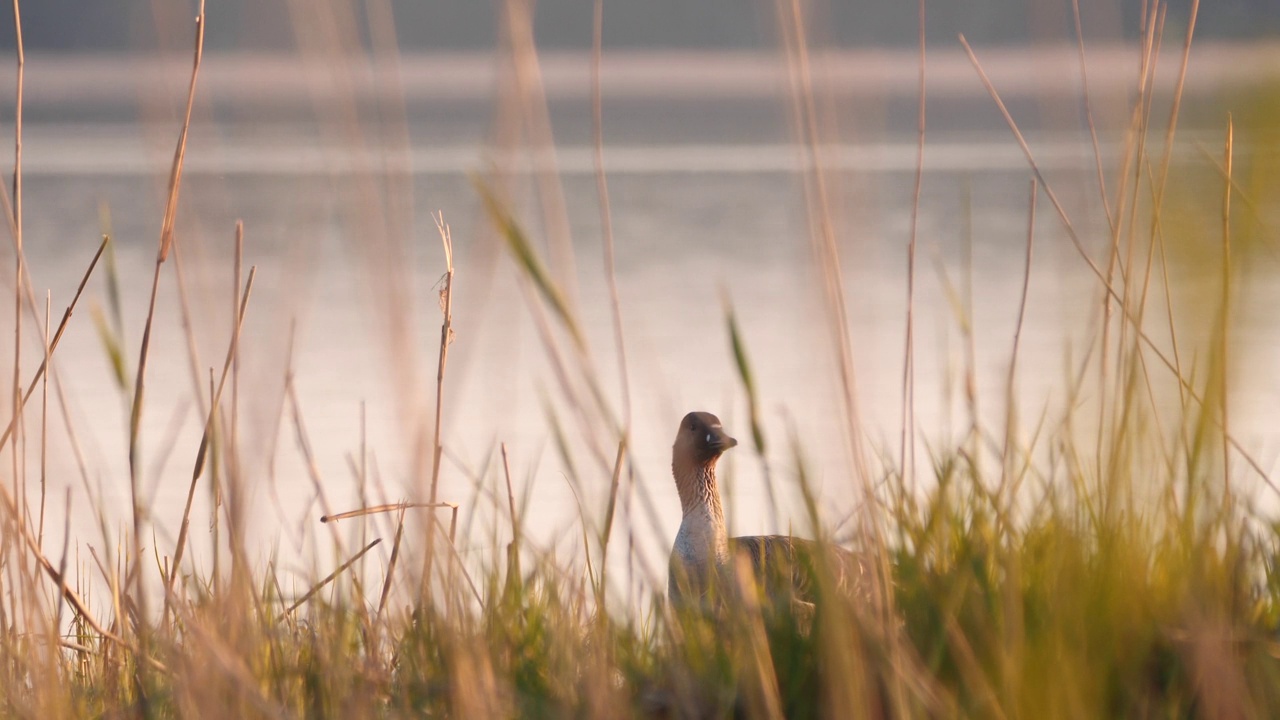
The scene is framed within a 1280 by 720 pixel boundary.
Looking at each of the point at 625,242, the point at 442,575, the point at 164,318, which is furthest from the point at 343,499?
the point at 625,242

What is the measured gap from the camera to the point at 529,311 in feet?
8.83

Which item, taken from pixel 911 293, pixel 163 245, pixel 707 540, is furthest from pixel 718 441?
pixel 163 245

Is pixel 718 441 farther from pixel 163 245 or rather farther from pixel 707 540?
pixel 163 245

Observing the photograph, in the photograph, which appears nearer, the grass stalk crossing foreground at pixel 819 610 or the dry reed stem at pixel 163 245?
the grass stalk crossing foreground at pixel 819 610

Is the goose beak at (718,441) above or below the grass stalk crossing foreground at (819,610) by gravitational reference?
above

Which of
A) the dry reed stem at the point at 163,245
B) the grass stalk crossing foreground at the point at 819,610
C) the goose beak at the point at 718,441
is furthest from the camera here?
the goose beak at the point at 718,441

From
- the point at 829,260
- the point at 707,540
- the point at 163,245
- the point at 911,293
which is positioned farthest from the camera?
the point at 707,540

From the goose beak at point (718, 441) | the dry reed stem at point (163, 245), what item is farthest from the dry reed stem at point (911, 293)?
the goose beak at point (718, 441)

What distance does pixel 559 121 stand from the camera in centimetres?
2756

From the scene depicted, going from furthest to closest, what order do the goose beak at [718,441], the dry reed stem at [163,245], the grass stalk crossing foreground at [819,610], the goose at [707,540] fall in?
the goose beak at [718,441] < the goose at [707,540] < the dry reed stem at [163,245] < the grass stalk crossing foreground at [819,610]

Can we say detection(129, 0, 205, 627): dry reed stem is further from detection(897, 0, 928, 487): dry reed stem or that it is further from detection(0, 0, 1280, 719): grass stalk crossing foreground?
detection(897, 0, 928, 487): dry reed stem

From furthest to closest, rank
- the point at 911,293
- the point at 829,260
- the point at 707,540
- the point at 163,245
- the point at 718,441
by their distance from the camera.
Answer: the point at 718,441 < the point at 707,540 < the point at 911,293 < the point at 163,245 < the point at 829,260

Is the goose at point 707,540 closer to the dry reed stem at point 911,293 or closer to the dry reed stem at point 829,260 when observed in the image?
the dry reed stem at point 911,293

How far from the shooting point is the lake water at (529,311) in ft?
3.91
